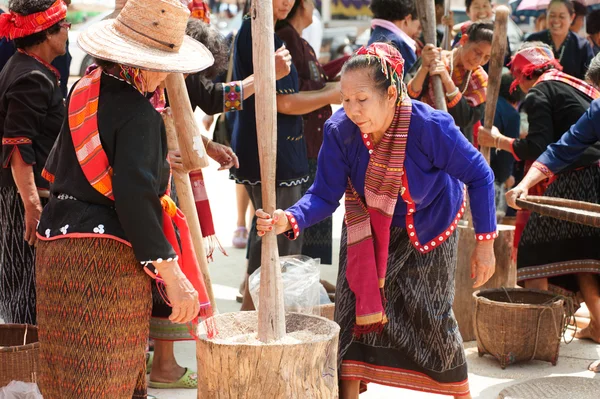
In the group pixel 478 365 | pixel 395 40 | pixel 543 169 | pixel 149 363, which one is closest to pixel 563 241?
pixel 543 169

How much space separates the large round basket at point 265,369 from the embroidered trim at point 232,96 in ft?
4.95

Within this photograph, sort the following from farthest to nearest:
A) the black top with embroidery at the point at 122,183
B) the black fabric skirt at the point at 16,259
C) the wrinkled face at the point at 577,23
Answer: the wrinkled face at the point at 577,23 → the black fabric skirt at the point at 16,259 → the black top with embroidery at the point at 122,183

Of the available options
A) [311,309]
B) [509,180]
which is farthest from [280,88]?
[509,180]

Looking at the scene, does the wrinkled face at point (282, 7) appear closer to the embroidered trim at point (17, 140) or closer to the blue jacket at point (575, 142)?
the blue jacket at point (575, 142)

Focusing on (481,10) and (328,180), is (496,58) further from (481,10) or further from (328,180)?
(481,10)

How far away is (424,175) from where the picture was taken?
3393 mm

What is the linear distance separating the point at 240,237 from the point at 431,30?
2.96 m

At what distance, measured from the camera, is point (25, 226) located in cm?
390

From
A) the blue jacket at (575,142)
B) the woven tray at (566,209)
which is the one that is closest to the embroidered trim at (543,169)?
the blue jacket at (575,142)

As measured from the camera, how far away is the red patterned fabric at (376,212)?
3.33m

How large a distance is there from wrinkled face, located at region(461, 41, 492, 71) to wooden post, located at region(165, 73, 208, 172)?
8.84 ft

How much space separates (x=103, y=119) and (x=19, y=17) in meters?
1.37

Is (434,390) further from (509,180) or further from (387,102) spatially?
(509,180)

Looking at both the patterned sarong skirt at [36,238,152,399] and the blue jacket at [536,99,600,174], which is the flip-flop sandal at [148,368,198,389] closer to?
the patterned sarong skirt at [36,238,152,399]
